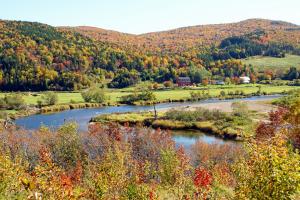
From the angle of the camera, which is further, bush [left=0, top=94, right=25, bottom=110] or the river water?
bush [left=0, top=94, right=25, bottom=110]

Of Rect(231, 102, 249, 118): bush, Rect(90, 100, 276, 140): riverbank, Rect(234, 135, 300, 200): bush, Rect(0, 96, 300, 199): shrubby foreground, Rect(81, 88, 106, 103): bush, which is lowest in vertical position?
Rect(90, 100, 276, 140): riverbank

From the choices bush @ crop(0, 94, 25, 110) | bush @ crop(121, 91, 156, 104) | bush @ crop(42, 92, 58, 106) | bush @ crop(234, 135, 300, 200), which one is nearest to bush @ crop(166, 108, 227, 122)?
bush @ crop(121, 91, 156, 104)

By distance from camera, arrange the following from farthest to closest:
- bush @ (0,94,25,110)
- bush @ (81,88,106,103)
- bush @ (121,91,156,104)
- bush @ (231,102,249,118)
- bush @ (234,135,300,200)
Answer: bush @ (121,91,156,104) → bush @ (81,88,106,103) → bush @ (0,94,25,110) → bush @ (231,102,249,118) → bush @ (234,135,300,200)

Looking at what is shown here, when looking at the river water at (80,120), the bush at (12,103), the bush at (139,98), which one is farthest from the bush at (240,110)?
the bush at (12,103)

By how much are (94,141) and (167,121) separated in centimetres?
5611

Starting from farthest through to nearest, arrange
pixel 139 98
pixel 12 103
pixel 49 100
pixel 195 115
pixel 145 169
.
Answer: pixel 139 98
pixel 49 100
pixel 12 103
pixel 195 115
pixel 145 169

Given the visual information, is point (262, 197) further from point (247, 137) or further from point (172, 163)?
point (172, 163)

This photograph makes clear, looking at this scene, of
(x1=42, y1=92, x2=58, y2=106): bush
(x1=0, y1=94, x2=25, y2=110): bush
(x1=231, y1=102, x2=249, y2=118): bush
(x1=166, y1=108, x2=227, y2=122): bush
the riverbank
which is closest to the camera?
the riverbank

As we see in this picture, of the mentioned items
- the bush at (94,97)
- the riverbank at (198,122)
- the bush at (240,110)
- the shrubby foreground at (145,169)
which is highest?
the shrubby foreground at (145,169)

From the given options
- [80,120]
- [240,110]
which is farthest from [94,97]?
[240,110]

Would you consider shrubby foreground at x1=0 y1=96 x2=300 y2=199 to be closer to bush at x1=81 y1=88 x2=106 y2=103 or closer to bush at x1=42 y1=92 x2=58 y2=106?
bush at x1=42 y1=92 x2=58 y2=106

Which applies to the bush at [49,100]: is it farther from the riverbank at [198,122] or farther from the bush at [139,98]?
the riverbank at [198,122]

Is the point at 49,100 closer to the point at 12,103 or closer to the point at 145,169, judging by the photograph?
the point at 12,103

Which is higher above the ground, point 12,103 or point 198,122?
point 12,103
